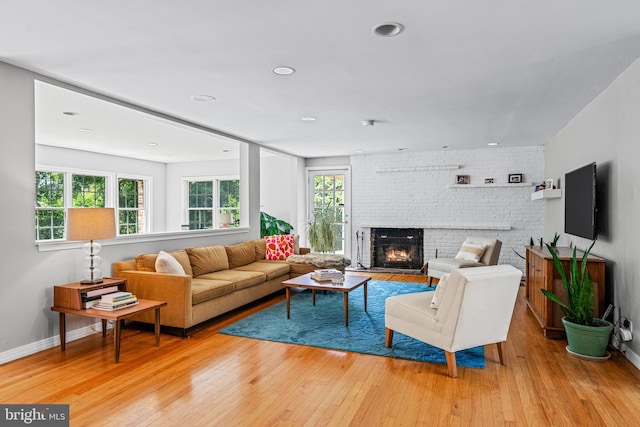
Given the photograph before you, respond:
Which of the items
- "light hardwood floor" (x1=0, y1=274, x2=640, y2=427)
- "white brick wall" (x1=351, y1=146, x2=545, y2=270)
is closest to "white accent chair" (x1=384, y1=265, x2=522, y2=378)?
"light hardwood floor" (x1=0, y1=274, x2=640, y2=427)

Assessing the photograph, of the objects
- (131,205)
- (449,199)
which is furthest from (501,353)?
(131,205)

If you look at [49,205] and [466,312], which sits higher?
[49,205]

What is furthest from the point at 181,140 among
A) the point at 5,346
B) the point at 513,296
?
the point at 513,296

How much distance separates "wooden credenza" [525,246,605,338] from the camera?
344cm

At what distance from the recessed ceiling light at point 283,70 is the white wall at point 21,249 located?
1996mm

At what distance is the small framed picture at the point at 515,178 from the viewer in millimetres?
6801

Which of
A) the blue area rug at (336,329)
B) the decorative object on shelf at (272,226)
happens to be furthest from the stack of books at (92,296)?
the decorative object on shelf at (272,226)

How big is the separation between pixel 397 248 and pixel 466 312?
4878 millimetres

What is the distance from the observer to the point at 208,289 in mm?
4039

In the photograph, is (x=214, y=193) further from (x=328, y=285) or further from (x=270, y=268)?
(x=328, y=285)

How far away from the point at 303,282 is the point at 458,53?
9.05 feet

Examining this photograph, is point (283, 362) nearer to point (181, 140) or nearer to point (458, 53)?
point (458, 53)

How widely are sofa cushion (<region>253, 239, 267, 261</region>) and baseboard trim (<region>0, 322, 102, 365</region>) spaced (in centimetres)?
250

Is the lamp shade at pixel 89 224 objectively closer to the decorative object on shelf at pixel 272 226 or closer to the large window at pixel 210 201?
the decorative object on shelf at pixel 272 226
